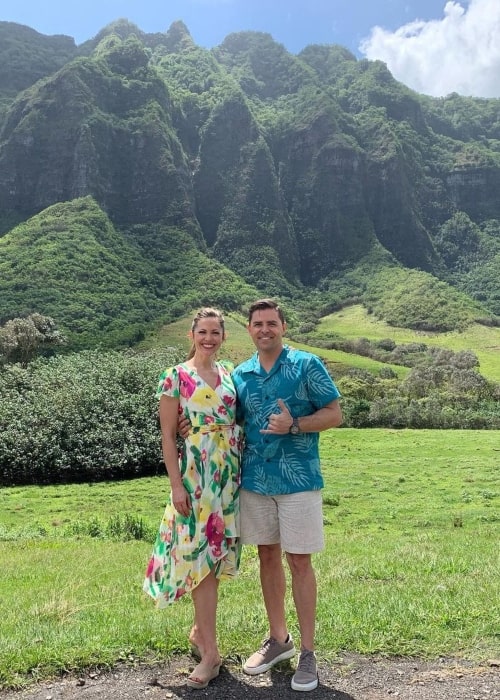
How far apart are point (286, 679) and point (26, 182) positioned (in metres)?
215

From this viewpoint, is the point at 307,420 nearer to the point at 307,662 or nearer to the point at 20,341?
the point at 307,662

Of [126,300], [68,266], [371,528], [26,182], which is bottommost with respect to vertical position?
[371,528]

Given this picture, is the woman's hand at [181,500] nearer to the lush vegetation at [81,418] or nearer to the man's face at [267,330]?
the man's face at [267,330]

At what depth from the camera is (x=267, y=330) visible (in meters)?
4.93

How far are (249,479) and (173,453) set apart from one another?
26.4 inches

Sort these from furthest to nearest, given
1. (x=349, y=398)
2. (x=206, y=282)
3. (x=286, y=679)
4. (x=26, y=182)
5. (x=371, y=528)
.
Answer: (x=26, y=182) → (x=206, y=282) → (x=349, y=398) → (x=371, y=528) → (x=286, y=679)

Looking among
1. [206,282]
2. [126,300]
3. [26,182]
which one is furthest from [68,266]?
[26,182]

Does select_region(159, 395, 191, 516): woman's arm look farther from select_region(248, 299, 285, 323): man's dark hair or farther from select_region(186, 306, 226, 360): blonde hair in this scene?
select_region(248, 299, 285, 323): man's dark hair

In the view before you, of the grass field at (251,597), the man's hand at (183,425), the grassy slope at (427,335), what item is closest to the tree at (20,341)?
the grass field at (251,597)

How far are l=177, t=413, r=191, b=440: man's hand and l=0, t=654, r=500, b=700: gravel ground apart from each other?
195cm

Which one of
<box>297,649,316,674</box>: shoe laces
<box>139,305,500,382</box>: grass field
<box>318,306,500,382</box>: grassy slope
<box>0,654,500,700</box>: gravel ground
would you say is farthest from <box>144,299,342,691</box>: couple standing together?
<box>318,306,500,382</box>: grassy slope

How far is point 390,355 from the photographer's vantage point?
109 m

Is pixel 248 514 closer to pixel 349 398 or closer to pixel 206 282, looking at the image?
pixel 349 398

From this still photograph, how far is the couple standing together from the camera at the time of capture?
186 inches
